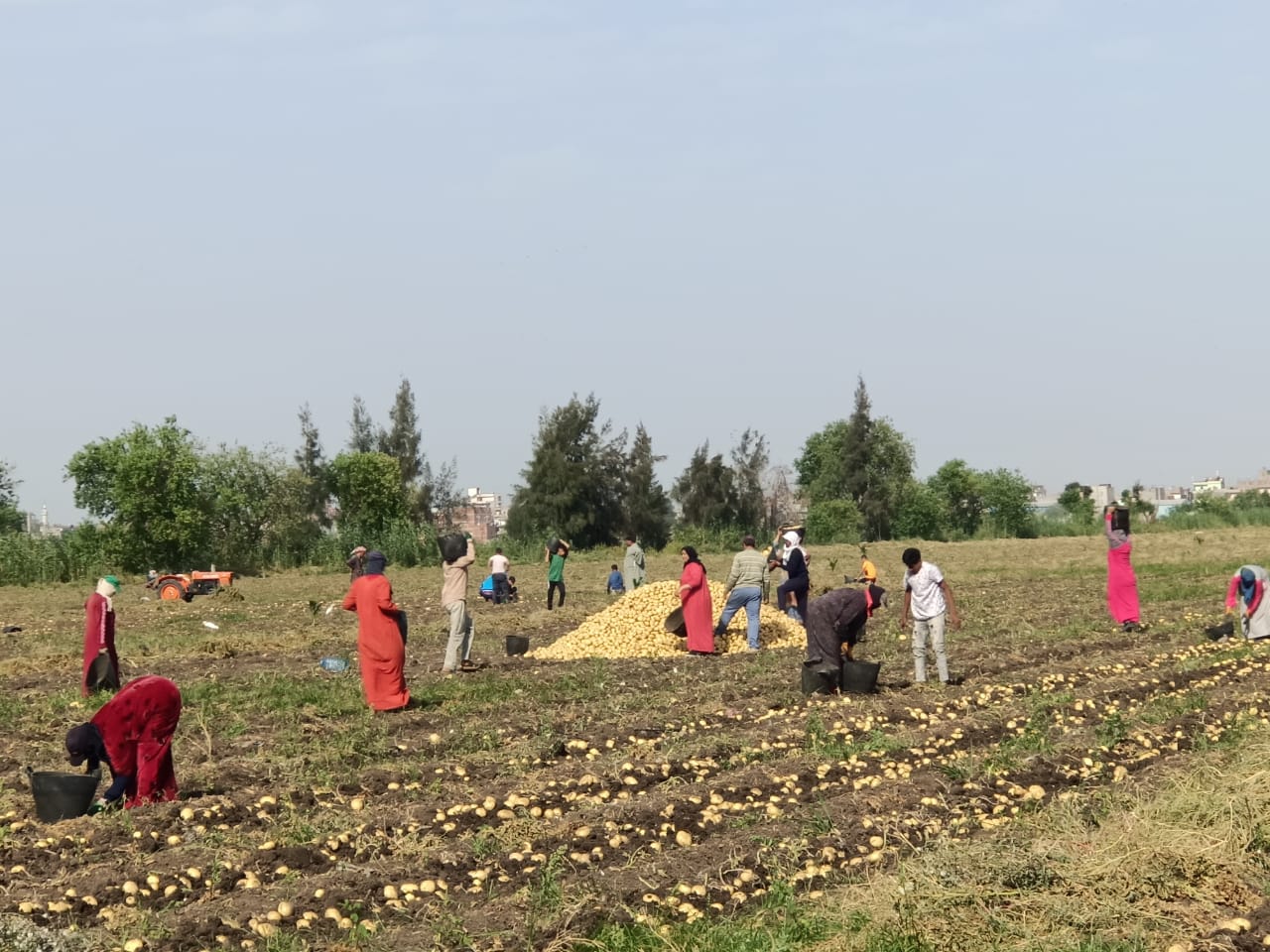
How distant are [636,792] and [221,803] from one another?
8.57 ft

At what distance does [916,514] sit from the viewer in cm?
7250

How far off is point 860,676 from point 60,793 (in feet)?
22.9

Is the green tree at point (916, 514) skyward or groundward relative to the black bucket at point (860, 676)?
skyward

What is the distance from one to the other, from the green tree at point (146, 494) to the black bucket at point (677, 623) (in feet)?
110

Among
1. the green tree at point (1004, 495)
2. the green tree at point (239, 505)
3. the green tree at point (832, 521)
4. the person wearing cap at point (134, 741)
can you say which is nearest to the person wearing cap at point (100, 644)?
the person wearing cap at point (134, 741)

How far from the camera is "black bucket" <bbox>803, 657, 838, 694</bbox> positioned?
12.6 metres

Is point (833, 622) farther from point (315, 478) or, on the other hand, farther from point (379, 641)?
point (315, 478)

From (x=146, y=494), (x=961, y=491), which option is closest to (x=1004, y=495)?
(x=961, y=491)

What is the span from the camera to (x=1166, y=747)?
32.3 ft

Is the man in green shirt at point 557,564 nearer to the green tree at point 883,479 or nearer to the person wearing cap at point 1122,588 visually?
the person wearing cap at point 1122,588

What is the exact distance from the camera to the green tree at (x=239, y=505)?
49.1m

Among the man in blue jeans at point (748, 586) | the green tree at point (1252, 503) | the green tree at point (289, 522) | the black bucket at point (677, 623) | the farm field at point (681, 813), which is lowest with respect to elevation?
the farm field at point (681, 813)

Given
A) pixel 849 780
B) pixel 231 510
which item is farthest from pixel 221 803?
pixel 231 510

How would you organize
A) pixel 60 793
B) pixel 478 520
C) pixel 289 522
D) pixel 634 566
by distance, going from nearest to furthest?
pixel 60 793, pixel 634 566, pixel 289 522, pixel 478 520
